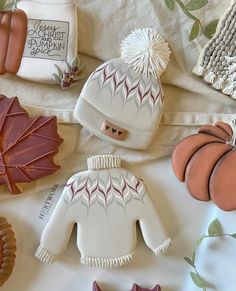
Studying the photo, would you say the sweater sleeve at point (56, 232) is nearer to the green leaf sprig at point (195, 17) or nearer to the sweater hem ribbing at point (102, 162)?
the sweater hem ribbing at point (102, 162)

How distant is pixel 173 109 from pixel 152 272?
0.22 meters

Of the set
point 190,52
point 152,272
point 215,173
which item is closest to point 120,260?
point 152,272

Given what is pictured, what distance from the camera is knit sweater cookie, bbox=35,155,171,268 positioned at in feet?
2.77

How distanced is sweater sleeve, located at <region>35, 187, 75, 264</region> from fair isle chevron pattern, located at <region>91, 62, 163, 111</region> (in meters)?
0.16

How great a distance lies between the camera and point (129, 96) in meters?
0.86

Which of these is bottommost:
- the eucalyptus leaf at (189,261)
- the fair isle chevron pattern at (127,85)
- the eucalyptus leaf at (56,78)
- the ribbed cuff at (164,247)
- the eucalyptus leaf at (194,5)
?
the eucalyptus leaf at (189,261)

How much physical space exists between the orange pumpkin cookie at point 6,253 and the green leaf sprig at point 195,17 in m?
0.36

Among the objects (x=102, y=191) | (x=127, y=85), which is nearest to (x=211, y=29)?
(x=127, y=85)

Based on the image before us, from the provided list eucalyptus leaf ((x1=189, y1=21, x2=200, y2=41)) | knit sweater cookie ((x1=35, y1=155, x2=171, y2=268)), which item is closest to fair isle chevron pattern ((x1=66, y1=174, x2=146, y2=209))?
knit sweater cookie ((x1=35, y1=155, x2=171, y2=268))

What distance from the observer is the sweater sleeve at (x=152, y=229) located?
85cm

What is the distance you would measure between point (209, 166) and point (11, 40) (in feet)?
1.03

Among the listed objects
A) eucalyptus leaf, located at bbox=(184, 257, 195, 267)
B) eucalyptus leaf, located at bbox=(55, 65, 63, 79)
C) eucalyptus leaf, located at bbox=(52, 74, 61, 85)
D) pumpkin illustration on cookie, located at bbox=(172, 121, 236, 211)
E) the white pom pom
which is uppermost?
the white pom pom

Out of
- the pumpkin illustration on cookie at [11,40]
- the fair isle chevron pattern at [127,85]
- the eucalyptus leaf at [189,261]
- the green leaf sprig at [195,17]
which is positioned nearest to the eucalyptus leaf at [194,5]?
the green leaf sprig at [195,17]

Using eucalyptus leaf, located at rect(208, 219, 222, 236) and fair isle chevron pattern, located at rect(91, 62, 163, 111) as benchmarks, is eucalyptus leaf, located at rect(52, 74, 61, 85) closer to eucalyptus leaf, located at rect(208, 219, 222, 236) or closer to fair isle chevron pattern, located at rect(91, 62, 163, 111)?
fair isle chevron pattern, located at rect(91, 62, 163, 111)
